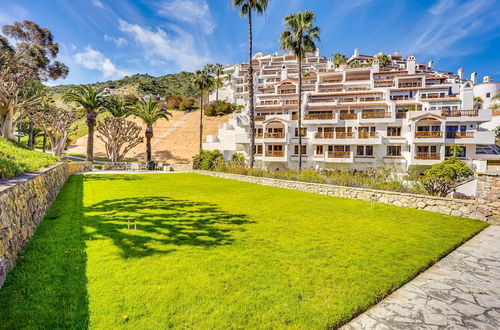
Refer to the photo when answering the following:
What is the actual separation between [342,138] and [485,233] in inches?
937

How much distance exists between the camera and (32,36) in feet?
103

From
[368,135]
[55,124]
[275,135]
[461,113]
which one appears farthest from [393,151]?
[55,124]

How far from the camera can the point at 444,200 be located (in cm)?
1168

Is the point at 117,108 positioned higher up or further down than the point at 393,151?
higher up

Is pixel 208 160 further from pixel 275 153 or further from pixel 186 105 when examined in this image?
pixel 186 105

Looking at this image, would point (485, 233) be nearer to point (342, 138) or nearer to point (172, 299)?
point (172, 299)

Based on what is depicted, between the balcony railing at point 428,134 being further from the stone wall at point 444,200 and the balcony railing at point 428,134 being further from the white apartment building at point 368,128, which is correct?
the stone wall at point 444,200

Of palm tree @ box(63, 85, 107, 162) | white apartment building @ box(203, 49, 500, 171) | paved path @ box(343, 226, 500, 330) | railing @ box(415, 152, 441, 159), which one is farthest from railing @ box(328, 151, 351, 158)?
palm tree @ box(63, 85, 107, 162)

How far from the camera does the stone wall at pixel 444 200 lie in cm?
1027

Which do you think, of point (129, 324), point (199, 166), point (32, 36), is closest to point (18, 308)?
point (129, 324)

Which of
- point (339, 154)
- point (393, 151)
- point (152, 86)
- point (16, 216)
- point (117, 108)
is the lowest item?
point (16, 216)

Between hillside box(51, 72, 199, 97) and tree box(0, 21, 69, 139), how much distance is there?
2699 inches

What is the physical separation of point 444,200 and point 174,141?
55013 mm

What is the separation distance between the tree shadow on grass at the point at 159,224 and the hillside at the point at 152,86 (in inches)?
3846
